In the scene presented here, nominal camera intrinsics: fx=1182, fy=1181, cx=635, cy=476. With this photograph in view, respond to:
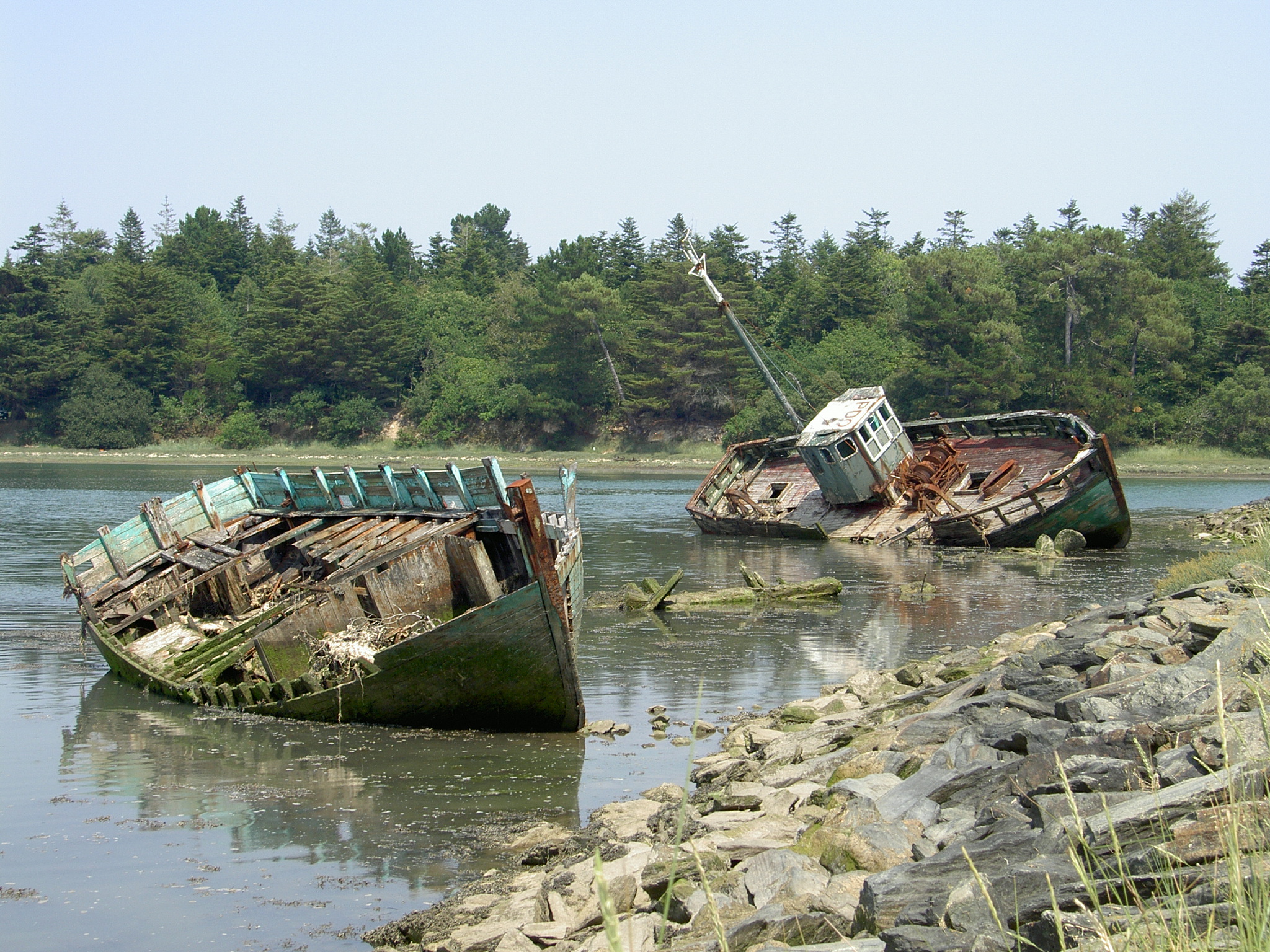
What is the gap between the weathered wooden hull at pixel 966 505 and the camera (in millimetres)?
26828

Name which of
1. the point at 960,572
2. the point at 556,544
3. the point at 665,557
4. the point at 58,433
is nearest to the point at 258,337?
the point at 58,433

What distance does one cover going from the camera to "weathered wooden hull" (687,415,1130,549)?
2683 centimetres

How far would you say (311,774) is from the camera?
10.6 m

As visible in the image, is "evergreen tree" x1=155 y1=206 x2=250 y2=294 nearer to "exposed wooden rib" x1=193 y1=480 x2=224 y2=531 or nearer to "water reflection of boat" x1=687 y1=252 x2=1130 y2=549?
"water reflection of boat" x1=687 y1=252 x2=1130 y2=549

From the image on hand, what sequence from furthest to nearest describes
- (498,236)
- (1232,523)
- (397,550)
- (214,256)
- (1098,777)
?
(498,236)
(214,256)
(1232,523)
(397,550)
(1098,777)

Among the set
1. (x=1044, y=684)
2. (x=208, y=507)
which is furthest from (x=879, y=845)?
(x=208, y=507)

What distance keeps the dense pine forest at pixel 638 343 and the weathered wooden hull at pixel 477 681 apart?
169 ft

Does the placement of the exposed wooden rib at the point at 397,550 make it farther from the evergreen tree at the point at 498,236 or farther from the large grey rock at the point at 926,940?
the evergreen tree at the point at 498,236

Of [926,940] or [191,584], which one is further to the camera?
[191,584]

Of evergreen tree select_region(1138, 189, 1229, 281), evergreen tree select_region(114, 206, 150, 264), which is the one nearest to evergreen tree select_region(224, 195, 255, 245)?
evergreen tree select_region(114, 206, 150, 264)

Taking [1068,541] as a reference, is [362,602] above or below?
above

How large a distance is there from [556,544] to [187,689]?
461 centimetres

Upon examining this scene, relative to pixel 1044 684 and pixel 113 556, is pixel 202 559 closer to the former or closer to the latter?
pixel 113 556

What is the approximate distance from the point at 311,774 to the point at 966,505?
859 inches
